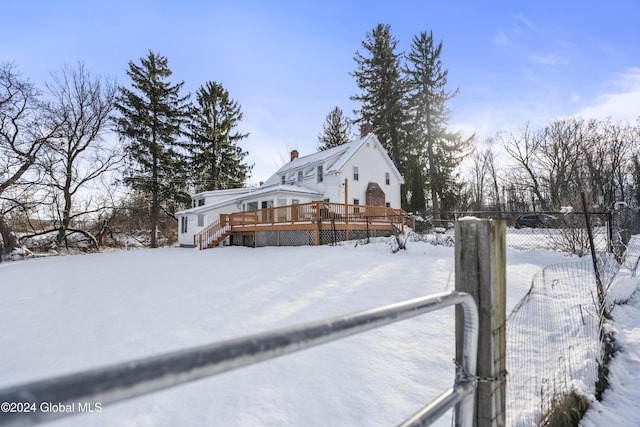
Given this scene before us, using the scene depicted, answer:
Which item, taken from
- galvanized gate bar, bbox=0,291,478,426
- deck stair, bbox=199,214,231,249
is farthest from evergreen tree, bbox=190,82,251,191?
galvanized gate bar, bbox=0,291,478,426

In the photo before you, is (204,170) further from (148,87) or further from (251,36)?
(251,36)

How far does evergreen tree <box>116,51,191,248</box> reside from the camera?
25.3 meters

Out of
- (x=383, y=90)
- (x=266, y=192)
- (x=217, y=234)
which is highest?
(x=383, y=90)

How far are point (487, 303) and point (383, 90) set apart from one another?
3189 cm

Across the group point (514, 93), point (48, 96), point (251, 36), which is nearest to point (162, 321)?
point (251, 36)

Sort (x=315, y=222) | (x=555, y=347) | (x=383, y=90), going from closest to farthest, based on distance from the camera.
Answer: (x=555, y=347)
(x=315, y=222)
(x=383, y=90)

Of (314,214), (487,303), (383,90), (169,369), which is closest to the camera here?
(169,369)

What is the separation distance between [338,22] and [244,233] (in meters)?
11.3

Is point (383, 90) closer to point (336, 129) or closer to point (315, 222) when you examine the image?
point (336, 129)

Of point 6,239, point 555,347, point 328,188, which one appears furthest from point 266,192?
point 555,347

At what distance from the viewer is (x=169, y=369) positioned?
54cm

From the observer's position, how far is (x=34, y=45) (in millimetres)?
10891

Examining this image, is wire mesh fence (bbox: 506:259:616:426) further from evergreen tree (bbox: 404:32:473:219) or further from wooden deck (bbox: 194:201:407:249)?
evergreen tree (bbox: 404:32:473:219)

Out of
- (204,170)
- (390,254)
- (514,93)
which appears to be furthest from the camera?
(204,170)
